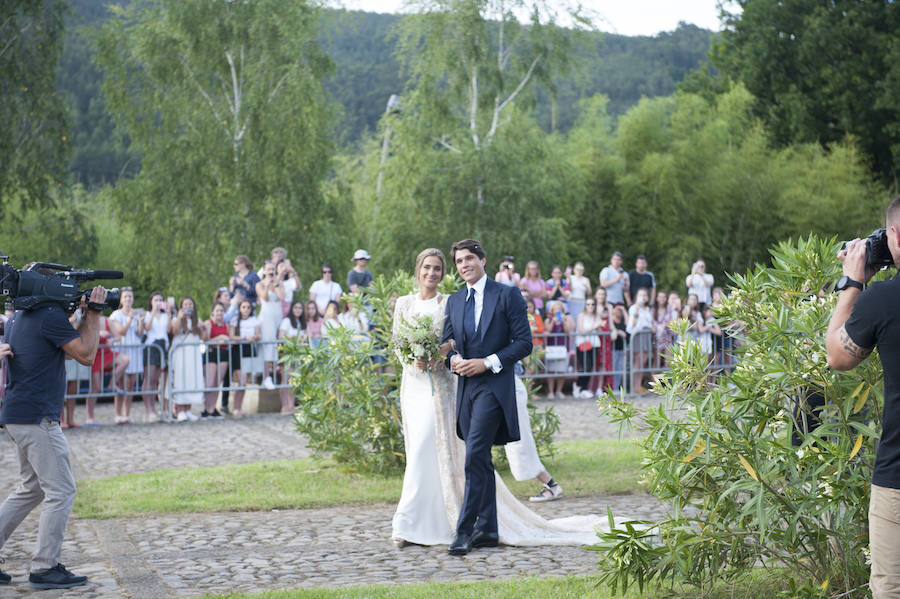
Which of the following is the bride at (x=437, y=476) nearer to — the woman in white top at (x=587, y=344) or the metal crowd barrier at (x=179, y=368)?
the metal crowd barrier at (x=179, y=368)

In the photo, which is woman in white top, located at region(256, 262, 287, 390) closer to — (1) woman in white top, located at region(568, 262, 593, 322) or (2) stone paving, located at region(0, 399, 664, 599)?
(1) woman in white top, located at region(568, 262, 593, 322)

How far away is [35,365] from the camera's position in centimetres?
680

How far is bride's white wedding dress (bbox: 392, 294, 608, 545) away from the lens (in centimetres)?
786

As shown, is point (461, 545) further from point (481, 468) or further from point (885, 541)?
point (885, 541)

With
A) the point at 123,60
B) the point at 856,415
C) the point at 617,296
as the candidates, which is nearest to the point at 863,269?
the point at 856,415

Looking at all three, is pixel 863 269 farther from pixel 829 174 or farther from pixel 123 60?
pixel 829 174

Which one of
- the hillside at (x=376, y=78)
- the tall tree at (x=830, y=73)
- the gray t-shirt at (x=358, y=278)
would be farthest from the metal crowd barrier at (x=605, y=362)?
the hillside at (x=376, y=78)

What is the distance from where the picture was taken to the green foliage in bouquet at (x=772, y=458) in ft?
17.3

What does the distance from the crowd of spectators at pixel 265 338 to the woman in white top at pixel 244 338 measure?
0.02 meters

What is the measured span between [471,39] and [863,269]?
33.7 metres

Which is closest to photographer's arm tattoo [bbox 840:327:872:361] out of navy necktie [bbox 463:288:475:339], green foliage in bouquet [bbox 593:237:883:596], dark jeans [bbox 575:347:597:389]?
green foliage in bouquet [bbox 593:237:883:596]

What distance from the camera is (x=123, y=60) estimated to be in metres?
34.6

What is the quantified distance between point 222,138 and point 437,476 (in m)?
26.6

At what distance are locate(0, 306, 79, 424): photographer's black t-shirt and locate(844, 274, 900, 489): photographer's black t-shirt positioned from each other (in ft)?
16.0
